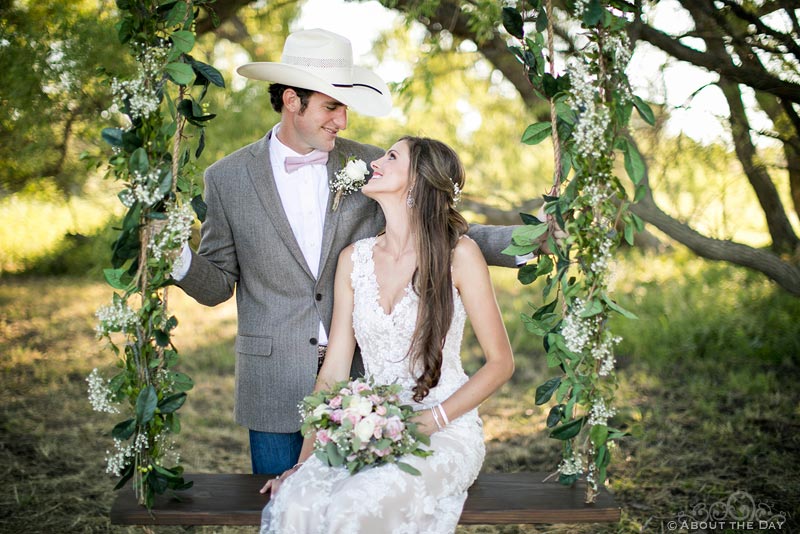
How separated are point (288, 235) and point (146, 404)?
40.0 inches

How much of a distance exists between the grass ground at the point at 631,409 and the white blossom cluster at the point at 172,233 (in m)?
2.27

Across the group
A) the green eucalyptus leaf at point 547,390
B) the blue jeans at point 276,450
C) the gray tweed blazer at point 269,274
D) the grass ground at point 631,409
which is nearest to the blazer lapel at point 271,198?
the gray tweed blazer at point 269,274

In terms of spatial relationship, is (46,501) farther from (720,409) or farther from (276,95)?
(720,409)

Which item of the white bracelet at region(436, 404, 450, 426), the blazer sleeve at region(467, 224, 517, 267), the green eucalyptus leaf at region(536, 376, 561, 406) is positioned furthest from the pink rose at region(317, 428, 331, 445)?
the blazer sleeve at region(467, 224, 517, 267)

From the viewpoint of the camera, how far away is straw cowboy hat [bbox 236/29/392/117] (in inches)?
132

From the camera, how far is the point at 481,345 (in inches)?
120

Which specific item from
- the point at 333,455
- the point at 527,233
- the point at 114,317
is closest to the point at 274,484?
the point at 333,455

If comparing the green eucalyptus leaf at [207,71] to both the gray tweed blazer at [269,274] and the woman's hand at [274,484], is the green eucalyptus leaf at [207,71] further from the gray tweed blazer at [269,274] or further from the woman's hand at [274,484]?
the woman's hand at [274,484]

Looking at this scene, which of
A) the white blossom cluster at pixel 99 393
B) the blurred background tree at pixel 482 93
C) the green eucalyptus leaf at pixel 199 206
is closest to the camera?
the white blossom cluster at pixel 99 393

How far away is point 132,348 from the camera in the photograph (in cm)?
269

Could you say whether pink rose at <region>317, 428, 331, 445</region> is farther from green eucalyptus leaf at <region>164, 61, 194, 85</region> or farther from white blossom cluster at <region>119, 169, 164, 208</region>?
green eucalyptus leaf at <region>164, 61, 194, 85</region>

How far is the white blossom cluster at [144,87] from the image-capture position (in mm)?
2545

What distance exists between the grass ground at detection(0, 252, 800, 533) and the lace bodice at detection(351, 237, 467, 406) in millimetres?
1360

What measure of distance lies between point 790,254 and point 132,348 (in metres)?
4.49
